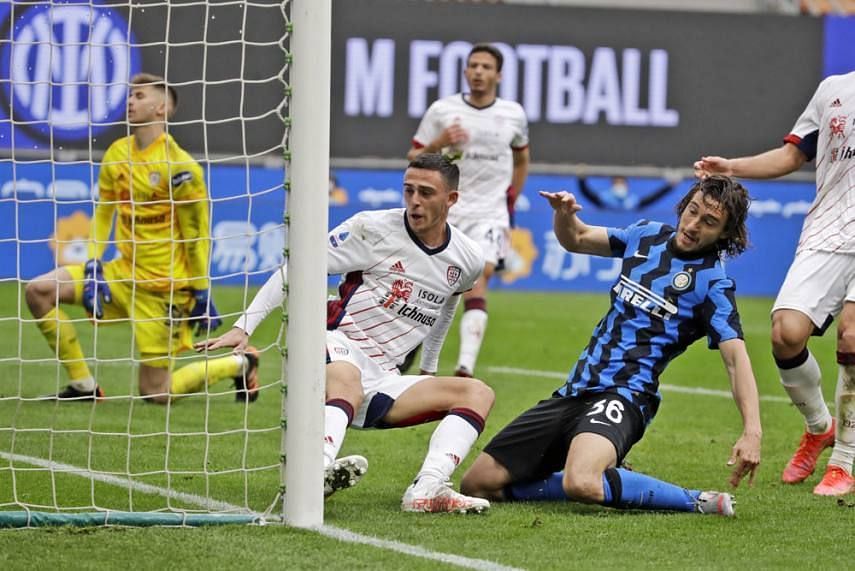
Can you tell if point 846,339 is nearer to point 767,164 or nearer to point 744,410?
point 767,164

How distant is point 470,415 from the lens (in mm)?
5914

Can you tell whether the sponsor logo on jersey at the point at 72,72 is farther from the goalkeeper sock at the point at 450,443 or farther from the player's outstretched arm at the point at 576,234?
the goalkeeper sock at the point at 450,443

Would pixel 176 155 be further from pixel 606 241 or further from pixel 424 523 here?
pixel 424 523

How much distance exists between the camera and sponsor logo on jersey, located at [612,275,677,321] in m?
6.00

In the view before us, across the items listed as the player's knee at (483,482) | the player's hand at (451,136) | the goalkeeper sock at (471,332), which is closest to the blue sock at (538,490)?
the player's knee at (483,482)

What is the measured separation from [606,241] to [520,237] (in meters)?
12.5

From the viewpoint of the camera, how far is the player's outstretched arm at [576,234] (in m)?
6.06

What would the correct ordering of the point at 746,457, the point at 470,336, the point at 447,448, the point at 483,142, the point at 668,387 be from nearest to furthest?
the point at 746,457, the point at 447,448, the point at 470,336, the point at 668,387, the point at 483,142

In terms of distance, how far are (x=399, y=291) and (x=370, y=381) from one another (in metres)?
0.40

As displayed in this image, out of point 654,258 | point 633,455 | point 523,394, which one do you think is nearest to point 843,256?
point 654,258

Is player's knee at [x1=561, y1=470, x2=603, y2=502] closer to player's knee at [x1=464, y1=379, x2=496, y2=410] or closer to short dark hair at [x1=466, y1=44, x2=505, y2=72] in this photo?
player's knee at [x1=464, y1=379, x2=496, y2=410]

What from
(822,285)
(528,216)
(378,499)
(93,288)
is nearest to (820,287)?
(822,285)

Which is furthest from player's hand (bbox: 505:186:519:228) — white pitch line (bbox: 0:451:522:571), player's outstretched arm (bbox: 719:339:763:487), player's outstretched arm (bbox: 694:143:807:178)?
player's outstretched arm (bbox: 719:339:763:487)

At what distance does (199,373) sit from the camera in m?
9.12
